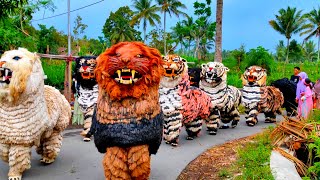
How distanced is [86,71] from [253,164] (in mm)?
3391

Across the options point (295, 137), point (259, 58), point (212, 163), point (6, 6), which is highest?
point (6, 6)

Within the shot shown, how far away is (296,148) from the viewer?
4.94 meters

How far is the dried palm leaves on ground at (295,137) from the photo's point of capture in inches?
187

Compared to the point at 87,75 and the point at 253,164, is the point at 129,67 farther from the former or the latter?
the point at 87,75

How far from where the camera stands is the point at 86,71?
7031mm

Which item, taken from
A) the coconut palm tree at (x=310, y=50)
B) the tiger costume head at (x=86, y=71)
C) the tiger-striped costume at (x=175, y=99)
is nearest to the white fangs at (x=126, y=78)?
the tiger-striped costume at (x=175, y=99)

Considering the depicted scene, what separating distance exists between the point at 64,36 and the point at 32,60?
23223 mm

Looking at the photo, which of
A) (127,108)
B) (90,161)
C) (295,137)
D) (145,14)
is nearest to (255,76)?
(295,137)

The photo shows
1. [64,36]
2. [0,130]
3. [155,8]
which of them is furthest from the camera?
[155,8]

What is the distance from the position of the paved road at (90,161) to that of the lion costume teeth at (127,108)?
1096 millimetres

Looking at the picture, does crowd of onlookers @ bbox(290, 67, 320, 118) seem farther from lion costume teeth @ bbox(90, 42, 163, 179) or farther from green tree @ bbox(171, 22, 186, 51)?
green tree @ bbox(171, 22, 186, 51)

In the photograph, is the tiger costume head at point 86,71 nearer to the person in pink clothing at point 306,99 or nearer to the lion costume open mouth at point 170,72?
the lion costume open mouth at point 170,72

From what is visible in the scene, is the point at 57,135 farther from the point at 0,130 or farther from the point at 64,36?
the point at 64,36

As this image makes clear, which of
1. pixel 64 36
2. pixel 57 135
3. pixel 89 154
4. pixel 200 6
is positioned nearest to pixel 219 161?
pixel 89 154
